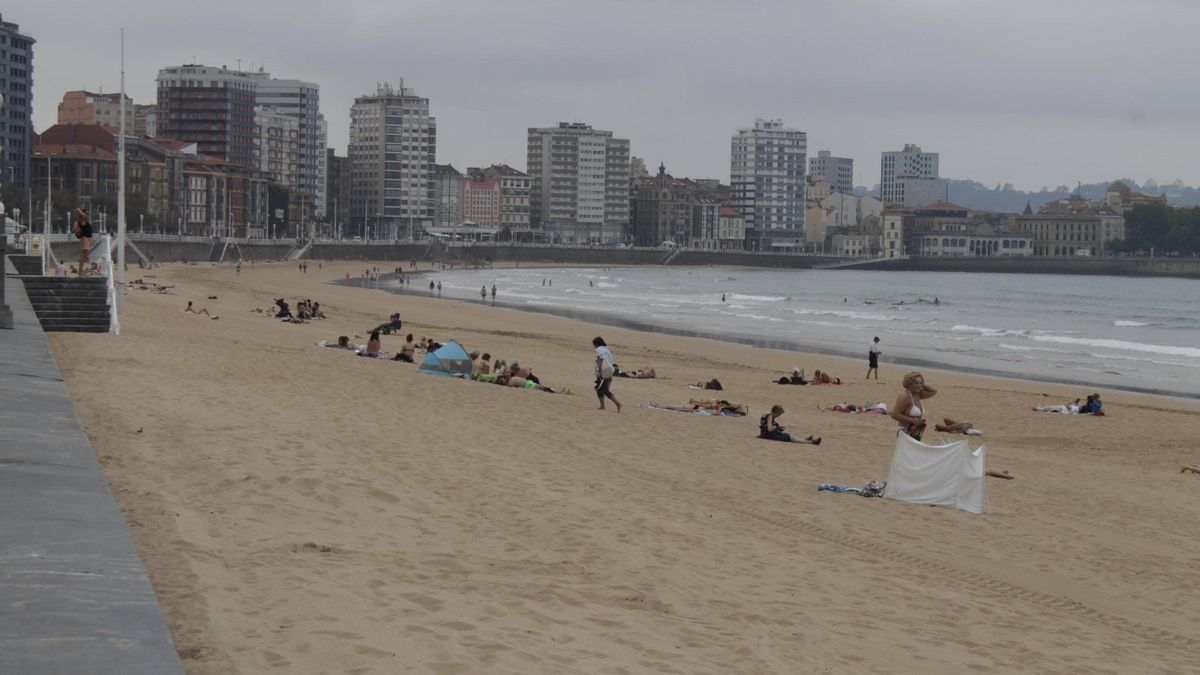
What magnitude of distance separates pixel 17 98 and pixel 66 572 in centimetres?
12335

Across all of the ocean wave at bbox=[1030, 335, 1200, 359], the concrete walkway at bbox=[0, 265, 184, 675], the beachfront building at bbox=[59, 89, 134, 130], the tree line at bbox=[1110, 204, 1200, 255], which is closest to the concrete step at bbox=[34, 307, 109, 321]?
the concrete walkway at bbox=[0, 265, 184, 675]

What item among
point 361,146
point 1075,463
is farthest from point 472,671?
point 361,146

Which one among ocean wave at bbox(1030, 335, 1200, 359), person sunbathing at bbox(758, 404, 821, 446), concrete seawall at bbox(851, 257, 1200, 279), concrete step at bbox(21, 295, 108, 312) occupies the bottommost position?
ocean wave at bbox(1030, 335, 1200, 359)

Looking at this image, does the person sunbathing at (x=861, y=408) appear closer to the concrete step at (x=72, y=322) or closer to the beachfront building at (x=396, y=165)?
the concrete step at (x=72, y=322)

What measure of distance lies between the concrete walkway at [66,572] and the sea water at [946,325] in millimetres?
23848

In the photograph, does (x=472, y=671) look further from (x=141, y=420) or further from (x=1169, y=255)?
(x=1169, y=255)

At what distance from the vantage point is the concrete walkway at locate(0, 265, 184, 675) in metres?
4.16

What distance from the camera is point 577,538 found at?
27.5 feet

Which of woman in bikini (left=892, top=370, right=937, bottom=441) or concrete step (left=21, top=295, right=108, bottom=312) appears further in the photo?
concrete step (left=21, top=295, right=108, bottom=312)

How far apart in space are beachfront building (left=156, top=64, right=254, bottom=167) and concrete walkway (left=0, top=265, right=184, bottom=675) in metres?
158

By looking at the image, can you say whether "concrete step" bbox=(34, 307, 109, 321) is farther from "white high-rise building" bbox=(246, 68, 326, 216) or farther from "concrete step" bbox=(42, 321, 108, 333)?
"white high-rise building" bbox=(246, 68, 326, 216)

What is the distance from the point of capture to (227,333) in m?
23.8

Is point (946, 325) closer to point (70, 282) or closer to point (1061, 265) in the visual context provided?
point (70, 282)

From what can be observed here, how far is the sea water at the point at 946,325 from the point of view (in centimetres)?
3592
